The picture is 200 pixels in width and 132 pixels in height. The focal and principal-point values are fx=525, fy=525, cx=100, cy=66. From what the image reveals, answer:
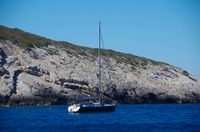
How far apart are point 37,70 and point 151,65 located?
3860cm

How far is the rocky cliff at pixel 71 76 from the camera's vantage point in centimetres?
9050

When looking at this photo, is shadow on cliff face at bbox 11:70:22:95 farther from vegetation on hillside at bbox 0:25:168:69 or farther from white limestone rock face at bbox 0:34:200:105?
vegetation on hillside at bbox 0:25:168:69

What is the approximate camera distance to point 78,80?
3814 inches

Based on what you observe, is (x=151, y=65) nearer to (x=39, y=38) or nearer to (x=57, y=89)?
(x=39, y=38)

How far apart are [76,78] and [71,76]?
117 cm

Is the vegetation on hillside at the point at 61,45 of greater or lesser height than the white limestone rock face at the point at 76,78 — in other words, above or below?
above

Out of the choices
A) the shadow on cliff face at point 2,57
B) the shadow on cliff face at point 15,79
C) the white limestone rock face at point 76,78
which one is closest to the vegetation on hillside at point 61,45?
the white limestone rock face at point 76,78

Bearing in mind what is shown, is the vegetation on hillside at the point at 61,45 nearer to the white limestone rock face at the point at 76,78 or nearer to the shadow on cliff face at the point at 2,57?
the white limestone rock face at the point at 76,78

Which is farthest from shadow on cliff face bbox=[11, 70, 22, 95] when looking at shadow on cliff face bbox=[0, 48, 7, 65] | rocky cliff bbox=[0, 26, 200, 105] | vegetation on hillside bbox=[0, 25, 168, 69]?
vegetation on hillside bbox=[0, 25, 168, 69]

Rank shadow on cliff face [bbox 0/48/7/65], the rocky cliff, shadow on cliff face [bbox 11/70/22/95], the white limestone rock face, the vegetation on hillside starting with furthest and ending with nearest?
the vegetation on hillside → shadow on cliff face [bbox 0/48/7/65] → the rocky cliff → the white limestone rock face → shadow on cliff face [bbox 11/70/22/95]

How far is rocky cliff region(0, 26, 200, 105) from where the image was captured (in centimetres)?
9050

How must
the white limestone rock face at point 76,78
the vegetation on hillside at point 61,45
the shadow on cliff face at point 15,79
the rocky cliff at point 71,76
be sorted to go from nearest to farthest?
the shadow on cliff face at point 15,79 < the white limestone rock face at point 76,78 < the rocky cliff at point 71,76 < the vegetation on hillside at point 61,45

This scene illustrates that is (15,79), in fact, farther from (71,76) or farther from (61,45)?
(61,45)

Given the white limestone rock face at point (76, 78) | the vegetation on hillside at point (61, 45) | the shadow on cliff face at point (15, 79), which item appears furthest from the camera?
the vegetation on hillside at point (61, 45)
